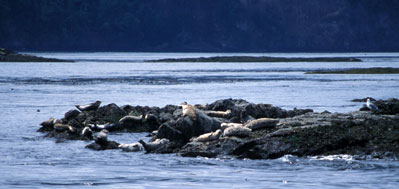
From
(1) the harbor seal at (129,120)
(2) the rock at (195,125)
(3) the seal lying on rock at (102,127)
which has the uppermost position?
(2) the rock at (195,125)

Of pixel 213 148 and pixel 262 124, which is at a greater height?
pixel 262 124

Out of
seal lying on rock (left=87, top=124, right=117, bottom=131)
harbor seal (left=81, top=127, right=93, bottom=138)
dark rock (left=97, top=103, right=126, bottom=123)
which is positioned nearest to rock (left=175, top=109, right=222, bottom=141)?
harbor seal (left=81, top=127, right=93, bottom=138)

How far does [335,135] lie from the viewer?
2202 centimetres

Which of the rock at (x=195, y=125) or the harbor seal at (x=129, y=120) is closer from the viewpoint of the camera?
the rock at (x=195, y=125)

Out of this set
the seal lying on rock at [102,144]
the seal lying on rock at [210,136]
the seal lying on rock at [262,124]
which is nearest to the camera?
the seal lying on rock at [210,136]

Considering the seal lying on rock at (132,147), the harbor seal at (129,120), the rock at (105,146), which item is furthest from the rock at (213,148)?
the harbor seal at (129,120)

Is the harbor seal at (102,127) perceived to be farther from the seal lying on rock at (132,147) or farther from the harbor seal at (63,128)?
the seal lying on rock at (132,147)

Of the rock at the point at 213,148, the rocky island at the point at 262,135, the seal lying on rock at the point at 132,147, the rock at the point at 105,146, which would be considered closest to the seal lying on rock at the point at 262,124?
the rocky island at the point at 262,135

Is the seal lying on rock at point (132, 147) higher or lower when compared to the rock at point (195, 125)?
lower

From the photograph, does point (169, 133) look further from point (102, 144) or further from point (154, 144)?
point (102, 144)

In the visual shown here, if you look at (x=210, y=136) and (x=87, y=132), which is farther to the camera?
(x=87, y=132)

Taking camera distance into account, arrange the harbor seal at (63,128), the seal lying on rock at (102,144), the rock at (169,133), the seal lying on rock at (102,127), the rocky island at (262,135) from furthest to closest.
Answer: the seal lying on rock at (102,127) < the harbor seal at (63,128) < the rock at (169,133) < the seal lying on rock at (102,144) < the rocky island at (262,135)

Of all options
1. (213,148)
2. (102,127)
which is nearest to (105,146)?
(213,148)

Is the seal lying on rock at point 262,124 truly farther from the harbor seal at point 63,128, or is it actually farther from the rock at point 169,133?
the harbor seal at point 63,128
